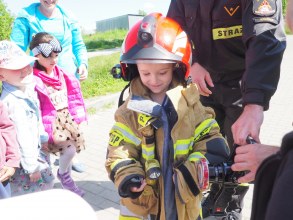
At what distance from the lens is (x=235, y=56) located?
258 centimetres

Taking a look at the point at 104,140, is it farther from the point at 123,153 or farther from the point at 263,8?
the point at 263,8

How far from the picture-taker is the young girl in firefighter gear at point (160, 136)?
1.92m

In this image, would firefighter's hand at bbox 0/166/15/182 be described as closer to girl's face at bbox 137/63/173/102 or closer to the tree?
girl's face at bbox 137/63/173/102

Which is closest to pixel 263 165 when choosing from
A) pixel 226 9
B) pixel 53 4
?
pixel 226 9

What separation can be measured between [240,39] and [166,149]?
1.08 meters

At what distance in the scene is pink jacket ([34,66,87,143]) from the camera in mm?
3020

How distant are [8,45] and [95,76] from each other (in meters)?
6.35

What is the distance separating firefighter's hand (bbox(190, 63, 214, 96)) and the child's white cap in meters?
1.34

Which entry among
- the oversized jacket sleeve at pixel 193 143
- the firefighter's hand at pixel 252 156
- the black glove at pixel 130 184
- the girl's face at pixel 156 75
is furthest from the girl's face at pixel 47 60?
the firefighter's hand at pixel 252 156

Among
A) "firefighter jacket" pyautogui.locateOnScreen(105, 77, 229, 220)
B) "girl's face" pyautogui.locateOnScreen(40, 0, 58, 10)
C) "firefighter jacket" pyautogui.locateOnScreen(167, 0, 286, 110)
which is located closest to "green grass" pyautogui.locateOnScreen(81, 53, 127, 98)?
"girl's face" pyautogui.locateOnScreen(40, 0, 58, 10)

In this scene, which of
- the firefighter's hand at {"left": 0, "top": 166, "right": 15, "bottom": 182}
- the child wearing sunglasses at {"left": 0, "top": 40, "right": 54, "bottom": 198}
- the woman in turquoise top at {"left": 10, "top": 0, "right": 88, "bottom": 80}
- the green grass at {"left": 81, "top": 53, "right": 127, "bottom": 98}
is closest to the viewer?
the firefighter's hand at {"left": 0, "top": 166, "right": 15, "bottom": 182}

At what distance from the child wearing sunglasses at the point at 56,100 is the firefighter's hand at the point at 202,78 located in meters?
1.30

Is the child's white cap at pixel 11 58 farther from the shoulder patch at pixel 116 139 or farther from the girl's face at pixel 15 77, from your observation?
the shoulder patch at pixel 116 139

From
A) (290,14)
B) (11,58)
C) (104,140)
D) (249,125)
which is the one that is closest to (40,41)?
(11,58)
